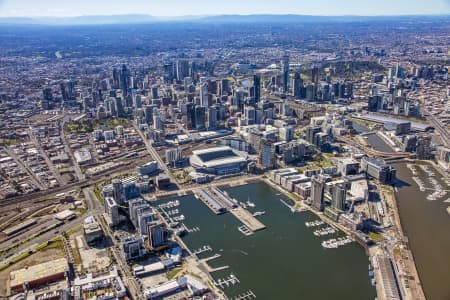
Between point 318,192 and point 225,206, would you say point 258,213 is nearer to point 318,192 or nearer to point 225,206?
point 225,206

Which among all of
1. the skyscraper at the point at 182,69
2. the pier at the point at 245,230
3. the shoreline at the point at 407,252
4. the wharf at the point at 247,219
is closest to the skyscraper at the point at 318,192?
the wharf at the point at 247,219

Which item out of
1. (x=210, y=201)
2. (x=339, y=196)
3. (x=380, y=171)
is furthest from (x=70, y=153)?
(x=380, y=171)

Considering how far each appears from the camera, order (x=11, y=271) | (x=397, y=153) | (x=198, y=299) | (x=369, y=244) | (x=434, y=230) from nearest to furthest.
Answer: (x=198, y=299) < (x=11, y=271) < (x=369, y=244) < (x=434, y=230) < (x=397, y=153)

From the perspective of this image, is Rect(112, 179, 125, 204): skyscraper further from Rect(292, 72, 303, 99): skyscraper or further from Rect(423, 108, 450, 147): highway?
Rect(292, 72, 303, 99): skyscraper

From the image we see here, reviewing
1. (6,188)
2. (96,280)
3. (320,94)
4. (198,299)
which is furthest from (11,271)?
(320,94)

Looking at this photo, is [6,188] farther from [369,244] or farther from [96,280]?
[369,244]
